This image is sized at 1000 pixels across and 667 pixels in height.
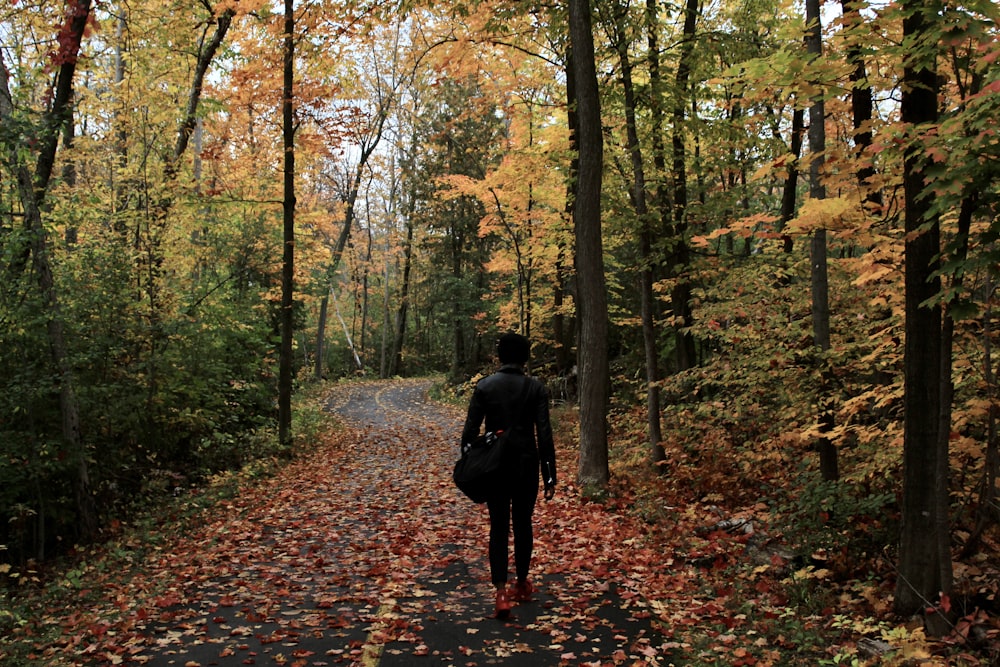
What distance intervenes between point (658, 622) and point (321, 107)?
14112mm

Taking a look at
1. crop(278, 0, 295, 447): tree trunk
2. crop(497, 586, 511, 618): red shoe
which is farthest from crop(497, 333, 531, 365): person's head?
crop(278, 0, 295, 447): tree trunk

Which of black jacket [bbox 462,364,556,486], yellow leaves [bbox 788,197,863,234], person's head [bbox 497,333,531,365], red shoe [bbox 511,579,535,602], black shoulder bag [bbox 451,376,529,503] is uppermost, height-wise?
yellow leaves [bbox 788,197,863,234]

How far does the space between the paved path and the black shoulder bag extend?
42.4 inches

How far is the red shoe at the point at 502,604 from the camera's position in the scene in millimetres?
5188

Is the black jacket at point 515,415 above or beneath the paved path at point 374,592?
above

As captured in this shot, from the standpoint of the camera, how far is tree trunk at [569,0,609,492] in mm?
9695

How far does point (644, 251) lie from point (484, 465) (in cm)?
660

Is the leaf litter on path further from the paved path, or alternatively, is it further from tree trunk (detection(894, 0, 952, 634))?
tree trunk (detection(894, 0, 952, 634))

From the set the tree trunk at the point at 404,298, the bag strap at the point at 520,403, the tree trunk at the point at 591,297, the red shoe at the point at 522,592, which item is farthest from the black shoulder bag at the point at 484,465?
the tree trunk at the point at 404,298

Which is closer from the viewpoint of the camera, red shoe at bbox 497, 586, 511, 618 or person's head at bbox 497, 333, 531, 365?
red shoe at bbox 497, 586, 511, 618

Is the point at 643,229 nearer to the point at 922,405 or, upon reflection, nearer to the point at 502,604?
the point at 922,405

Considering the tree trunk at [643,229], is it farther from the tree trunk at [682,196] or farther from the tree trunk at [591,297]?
the tree trunk at [591,297]

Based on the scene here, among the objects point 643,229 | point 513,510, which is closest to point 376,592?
point 513,510

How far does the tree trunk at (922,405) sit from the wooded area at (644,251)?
0.06ft
